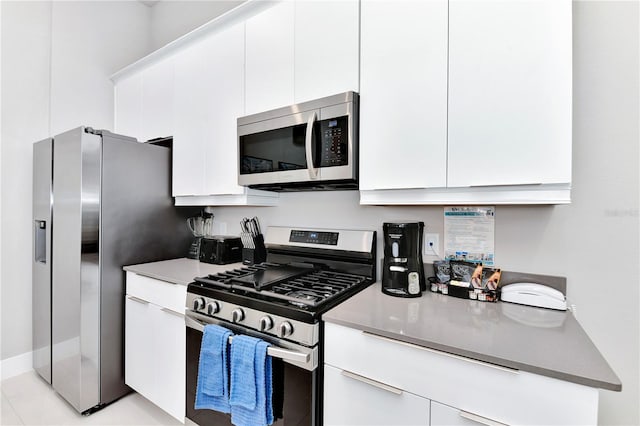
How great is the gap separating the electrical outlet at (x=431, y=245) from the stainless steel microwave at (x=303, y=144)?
18.3 inches

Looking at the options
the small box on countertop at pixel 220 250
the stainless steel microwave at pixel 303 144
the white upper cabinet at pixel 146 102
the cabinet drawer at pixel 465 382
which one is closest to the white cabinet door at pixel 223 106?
the stainless steel microwave at pixel 303 144

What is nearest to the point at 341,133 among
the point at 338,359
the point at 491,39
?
the point at 491,39

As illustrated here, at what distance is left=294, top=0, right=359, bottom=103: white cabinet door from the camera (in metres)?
1.41

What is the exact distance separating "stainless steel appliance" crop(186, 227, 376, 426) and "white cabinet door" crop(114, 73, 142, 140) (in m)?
1.66

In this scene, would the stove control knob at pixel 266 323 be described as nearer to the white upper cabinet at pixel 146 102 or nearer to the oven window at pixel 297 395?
the oven window at pixel 297 395

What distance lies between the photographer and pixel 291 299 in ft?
4.02

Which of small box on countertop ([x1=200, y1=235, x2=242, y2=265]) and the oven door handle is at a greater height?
small box on countertop ([x1=200, y1=235, x2=242, y2=265])

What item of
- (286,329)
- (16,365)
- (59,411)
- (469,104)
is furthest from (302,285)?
(16,365)

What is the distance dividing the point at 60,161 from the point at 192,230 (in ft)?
3.16

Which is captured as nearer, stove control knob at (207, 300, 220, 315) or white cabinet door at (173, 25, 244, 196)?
stove control knob at (207, 300, 220, 315)

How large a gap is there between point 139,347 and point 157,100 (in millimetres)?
1810

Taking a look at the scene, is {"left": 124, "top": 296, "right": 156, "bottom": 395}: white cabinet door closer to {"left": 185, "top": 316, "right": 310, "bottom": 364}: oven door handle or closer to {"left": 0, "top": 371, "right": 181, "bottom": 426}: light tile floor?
{"left": 0, "top": 371, "right": 181, "bottom": 426}: light tile floor

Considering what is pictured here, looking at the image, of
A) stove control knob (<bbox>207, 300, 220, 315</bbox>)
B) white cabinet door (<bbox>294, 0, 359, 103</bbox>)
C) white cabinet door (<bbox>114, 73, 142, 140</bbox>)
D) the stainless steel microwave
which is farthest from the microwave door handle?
white cabinet door (<bbox>114, 73, 142, 140</bbox>)

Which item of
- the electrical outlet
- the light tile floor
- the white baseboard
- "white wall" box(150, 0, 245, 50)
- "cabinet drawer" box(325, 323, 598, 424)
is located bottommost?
the light tile floor
